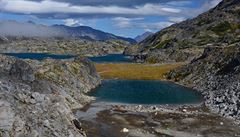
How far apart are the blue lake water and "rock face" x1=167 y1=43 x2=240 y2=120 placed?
5083mm

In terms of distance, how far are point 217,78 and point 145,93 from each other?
77.0 feet

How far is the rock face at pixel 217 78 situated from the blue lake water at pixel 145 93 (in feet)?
16.7

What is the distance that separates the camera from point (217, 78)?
133 metres

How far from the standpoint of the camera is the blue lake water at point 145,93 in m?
115

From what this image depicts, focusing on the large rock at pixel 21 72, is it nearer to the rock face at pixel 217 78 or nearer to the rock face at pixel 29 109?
the rock face at pixel 29 109

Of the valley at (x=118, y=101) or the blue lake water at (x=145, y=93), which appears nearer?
the valley at (x=118, y=101)

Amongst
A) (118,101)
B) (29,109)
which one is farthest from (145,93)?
(29,109)

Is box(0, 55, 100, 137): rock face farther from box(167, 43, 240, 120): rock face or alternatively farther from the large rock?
box(167, 43, 240, 120): rock face

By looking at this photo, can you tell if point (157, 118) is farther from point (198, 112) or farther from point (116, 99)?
point (116, 99)

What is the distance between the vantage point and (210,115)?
91.6 m

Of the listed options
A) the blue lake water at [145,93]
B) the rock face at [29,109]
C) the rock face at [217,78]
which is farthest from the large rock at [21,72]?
the rock face at [217,78]

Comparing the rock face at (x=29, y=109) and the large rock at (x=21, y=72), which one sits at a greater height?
the large rock at (x=21, y=72)

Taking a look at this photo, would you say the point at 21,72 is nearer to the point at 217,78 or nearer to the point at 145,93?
the point at 145,93

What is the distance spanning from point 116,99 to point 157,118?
3020 cm
